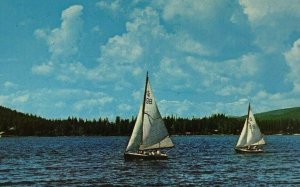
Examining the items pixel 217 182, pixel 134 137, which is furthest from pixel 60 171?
pixel 217 182

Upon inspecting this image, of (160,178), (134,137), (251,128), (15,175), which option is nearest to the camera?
(160,178)

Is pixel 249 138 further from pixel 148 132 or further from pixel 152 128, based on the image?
pixel 148 132

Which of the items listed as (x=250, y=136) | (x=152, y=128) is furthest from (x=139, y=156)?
(x=250, y=136)

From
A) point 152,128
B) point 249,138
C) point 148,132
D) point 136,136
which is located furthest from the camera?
point 249,138

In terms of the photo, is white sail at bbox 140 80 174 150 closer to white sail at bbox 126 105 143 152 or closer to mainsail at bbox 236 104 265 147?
white sail at bbox 126 105 143 152

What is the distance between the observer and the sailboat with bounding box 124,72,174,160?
276ft

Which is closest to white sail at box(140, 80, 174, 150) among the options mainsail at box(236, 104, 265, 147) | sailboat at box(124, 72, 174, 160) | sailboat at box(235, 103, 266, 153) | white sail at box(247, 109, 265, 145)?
sailboat at box(124, 72, 174, 160)

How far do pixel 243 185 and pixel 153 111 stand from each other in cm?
3154

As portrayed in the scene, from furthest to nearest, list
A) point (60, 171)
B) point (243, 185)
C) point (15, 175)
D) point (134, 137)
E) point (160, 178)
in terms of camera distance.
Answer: point (134, 137)
point (60, 171)
point (15, 175)
point (160, 178)
point (243, 185)

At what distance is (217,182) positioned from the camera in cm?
5922

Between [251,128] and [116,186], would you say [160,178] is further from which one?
[251,128]

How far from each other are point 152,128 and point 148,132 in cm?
92

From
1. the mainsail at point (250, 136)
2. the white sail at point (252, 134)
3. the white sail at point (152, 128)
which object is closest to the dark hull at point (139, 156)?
the white sail at point (152, 128)

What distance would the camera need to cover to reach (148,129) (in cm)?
8438
